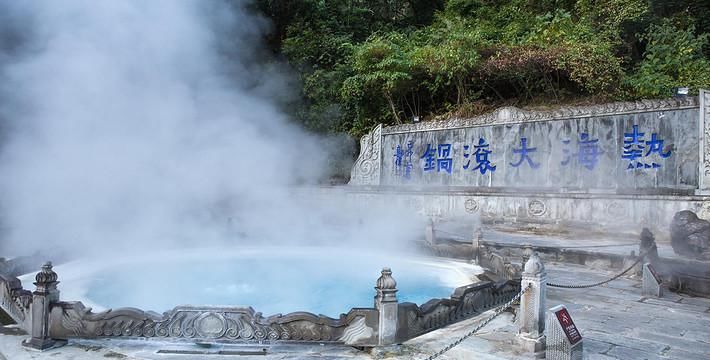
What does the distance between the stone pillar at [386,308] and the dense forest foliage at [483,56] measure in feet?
39.4

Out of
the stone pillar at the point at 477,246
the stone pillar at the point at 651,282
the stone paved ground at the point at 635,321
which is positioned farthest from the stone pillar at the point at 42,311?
the stone pillar at the point at 651,282

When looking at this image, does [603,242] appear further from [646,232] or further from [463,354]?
[463,354]

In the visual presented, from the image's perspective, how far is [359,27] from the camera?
21.8 metres

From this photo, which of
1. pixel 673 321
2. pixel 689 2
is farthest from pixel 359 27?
pixel 673 321

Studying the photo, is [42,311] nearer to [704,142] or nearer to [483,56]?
[704,142]

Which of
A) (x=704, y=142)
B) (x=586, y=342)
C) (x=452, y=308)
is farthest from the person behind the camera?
(x=704, y=142)

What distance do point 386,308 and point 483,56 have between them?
13.3 metres

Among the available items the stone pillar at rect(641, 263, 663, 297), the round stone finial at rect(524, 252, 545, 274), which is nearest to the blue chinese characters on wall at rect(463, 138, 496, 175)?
the stone pillar at rect(641, 263, 663, 297)

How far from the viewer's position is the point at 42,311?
14.9 feet

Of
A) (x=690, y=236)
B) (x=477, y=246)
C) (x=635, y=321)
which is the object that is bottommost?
(x=635, y=321)

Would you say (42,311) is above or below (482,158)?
below

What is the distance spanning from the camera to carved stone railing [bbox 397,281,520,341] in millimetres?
4699

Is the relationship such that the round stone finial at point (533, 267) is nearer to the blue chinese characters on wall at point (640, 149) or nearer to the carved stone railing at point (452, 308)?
the carved stone railing at point (452, 308)

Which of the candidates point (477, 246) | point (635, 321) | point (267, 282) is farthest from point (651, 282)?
point (267, 282)
